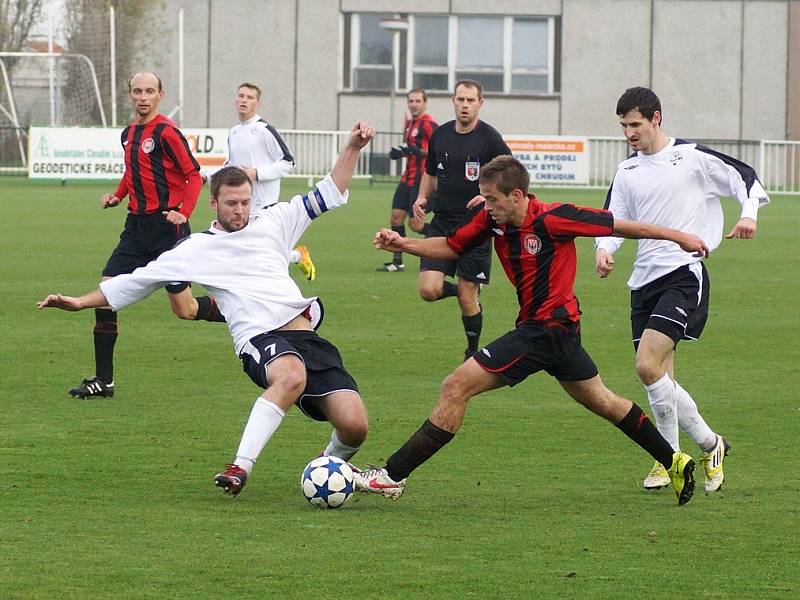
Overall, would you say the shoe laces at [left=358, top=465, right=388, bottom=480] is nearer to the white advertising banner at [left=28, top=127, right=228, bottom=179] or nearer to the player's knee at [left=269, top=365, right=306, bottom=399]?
the player's knee at [left=269, top=365, right=306, bottom=399]

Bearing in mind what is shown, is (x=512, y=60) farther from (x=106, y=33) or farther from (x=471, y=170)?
(x=471, y=170)

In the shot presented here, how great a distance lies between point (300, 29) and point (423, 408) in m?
36.4

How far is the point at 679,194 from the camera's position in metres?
7.56

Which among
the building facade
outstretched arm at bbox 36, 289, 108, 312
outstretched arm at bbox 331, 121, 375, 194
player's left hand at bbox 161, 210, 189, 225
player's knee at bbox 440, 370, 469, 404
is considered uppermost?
the building facade

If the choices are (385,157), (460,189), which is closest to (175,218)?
(460,189)

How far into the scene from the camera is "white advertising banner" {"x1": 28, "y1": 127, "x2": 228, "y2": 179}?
33031mm

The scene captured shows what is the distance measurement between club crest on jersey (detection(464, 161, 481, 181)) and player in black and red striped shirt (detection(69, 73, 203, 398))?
248 centimetres

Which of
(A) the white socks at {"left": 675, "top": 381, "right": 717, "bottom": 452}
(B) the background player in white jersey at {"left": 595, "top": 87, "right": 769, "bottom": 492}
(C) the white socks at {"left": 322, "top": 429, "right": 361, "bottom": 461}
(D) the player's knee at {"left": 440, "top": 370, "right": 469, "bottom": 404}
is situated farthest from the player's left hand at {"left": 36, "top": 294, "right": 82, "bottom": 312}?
(A) the white socks at {"left": 675, "top": 381, "right": 717, "bottom": 452}

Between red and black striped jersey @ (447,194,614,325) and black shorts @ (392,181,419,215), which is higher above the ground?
black shorts @ (392,181,419,215)

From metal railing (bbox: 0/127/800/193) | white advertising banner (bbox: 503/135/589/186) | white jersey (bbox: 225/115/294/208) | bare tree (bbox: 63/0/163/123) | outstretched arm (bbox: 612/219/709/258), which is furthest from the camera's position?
bare tree (bbox: 63/0/163/123)

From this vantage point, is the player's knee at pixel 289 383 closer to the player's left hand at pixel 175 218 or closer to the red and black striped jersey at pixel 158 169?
the player's left hand at pixel 175 218

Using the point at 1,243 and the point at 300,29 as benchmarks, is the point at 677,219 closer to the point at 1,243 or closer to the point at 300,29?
the point at 1,243

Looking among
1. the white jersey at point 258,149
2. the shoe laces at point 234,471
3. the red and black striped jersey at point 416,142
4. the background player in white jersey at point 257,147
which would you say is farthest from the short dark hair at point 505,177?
the red and black striped jersey at point 416,142

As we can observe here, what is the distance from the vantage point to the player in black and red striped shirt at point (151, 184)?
9.86 meters
